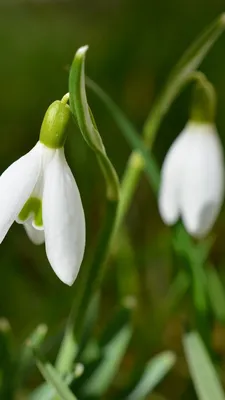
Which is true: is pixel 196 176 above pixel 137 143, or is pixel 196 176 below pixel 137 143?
below

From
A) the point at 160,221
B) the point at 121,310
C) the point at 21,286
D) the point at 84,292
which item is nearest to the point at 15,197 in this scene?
the point at 84,292

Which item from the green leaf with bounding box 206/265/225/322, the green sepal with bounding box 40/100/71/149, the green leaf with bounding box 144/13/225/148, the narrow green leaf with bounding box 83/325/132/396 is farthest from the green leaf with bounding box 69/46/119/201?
the green leaf with bounding box 206/265/225/322

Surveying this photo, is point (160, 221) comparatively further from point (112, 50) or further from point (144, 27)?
point (144, 27)

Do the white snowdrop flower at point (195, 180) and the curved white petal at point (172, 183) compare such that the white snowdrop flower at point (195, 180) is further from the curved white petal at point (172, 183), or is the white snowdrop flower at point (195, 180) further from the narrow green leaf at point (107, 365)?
the narrow green leaf at point (107, 365)

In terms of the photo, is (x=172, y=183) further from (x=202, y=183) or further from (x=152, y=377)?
(x=152, y=377)

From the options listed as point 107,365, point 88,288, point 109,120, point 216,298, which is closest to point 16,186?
point 88,288

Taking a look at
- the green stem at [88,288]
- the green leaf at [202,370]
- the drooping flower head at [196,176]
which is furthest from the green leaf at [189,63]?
the green leaf at [202,370]
